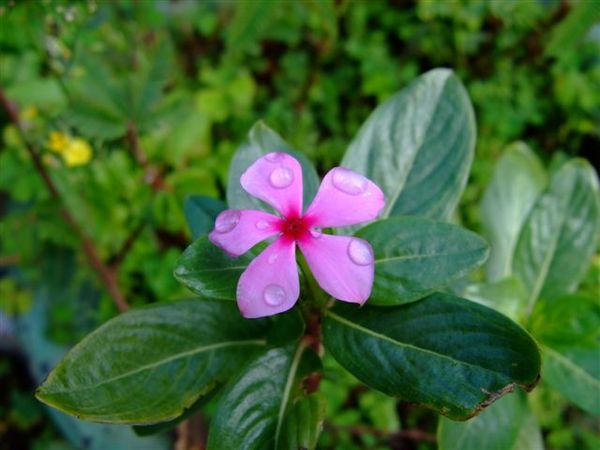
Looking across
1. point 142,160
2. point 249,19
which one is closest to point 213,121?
point 142,160

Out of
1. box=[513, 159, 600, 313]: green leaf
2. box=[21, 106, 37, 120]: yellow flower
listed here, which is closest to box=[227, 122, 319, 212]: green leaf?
box=[513, 159, 600, 313]: green leaf

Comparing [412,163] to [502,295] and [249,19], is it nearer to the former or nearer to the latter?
[502,295]

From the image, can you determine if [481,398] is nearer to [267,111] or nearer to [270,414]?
[270,414]


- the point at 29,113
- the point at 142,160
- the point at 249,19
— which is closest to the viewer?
the point at 249,19

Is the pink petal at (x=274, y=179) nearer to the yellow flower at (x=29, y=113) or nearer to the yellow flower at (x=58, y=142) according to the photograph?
the yellow flower at (x=58, y=142)

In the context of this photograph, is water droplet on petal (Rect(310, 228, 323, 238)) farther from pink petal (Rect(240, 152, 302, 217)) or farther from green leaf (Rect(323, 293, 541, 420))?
green leaf (Rect(323, 293, 541, 420))

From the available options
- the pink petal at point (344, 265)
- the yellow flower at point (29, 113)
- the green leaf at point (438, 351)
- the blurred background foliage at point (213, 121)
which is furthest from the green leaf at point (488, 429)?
the yellow flower at point (29, 113)

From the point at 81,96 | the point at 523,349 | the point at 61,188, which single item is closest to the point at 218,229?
the point at 523,349
